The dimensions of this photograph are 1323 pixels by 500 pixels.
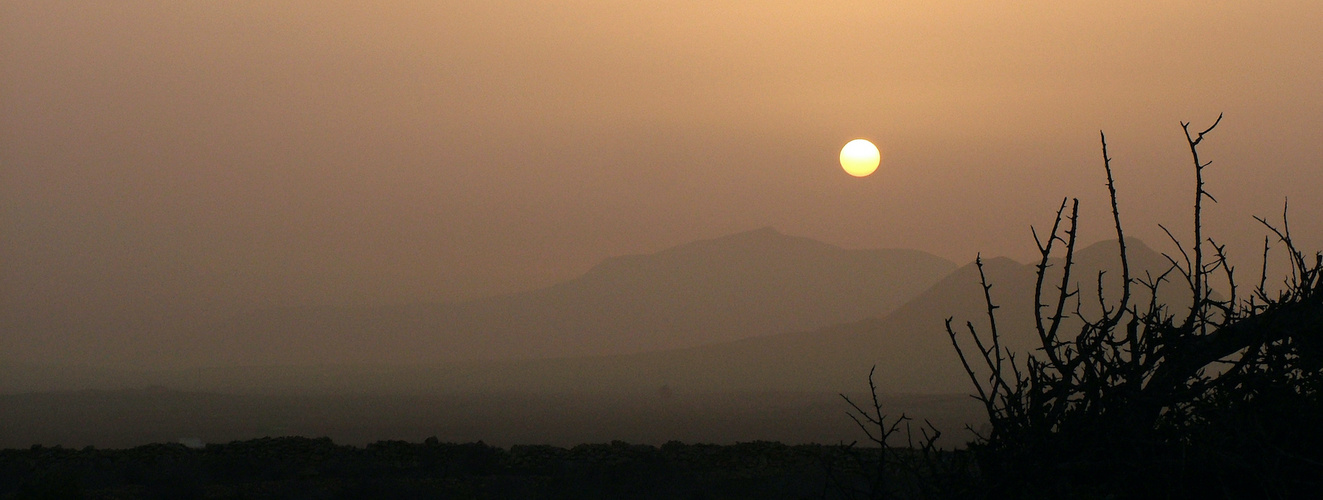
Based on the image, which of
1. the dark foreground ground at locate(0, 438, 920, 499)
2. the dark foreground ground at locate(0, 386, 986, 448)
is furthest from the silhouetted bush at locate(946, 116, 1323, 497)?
the dark foreground ground at locate(0, 386, 986, 448)

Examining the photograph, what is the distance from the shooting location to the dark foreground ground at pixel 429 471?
52.6 ft

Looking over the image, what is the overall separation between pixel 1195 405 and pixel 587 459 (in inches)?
632

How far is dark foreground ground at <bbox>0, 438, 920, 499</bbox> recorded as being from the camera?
16.0 meters

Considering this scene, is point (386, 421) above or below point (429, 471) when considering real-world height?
above

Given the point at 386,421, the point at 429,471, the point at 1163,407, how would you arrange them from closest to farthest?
the point at 1163,407
the point at 429,471
the point at 386,421

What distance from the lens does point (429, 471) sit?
18172 mm

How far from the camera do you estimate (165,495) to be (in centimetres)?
1562

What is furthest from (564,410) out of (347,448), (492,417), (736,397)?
(347,448)

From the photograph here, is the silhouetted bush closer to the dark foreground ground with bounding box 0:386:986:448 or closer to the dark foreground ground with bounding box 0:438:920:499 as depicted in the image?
the dark foreground ground with bounding box 0:438:920:499

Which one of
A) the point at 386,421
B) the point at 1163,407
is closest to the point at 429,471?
the point at 1163,407

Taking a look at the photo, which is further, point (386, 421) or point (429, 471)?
point (386, 421)

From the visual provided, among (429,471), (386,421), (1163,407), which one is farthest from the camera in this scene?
(386,421)

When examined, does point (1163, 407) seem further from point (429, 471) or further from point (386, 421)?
point (386, 421)

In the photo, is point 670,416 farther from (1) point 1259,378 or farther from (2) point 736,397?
(1) point 1259,378
